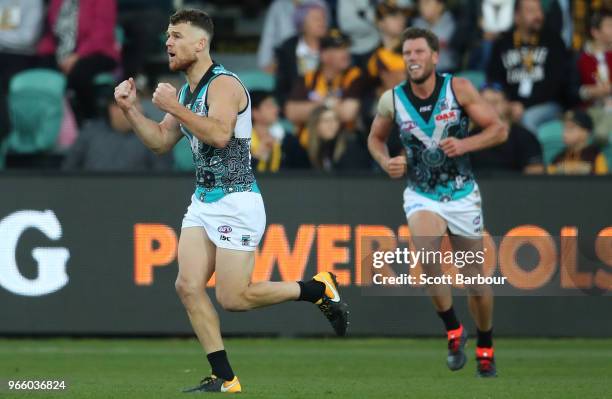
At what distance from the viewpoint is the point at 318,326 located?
14016 mm

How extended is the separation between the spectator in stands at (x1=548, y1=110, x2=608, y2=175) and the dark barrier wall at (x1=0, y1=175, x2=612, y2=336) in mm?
961

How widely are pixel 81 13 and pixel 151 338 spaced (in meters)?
4.66

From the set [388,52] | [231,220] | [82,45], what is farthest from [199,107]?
[82,45]

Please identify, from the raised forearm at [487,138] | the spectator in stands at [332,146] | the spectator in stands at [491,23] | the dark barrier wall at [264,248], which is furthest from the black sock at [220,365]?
the spectator in stands at [491,23]

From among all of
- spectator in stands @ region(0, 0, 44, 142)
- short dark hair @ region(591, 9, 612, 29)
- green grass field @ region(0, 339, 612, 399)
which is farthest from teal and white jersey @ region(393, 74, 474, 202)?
spectator in stands @ region(0, 0, 44, 142)

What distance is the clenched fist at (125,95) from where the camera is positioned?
868 centimetres

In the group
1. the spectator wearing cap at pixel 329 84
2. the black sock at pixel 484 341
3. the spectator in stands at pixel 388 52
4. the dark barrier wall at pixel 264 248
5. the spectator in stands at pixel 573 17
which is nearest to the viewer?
the black sock at pixel 484 341

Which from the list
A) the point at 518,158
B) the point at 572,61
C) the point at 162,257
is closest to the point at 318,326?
the point at 162,257

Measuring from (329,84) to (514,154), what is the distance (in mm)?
2643

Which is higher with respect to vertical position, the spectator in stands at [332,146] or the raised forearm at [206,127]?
the raised forearm at [206,127]

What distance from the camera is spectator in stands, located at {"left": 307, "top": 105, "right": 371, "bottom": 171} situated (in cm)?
1500

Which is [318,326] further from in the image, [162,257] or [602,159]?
[602,159]

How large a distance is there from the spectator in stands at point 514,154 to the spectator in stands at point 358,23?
2.93m

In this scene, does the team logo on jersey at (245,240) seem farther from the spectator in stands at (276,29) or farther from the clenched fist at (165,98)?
the spectator in stands at (276,29)
